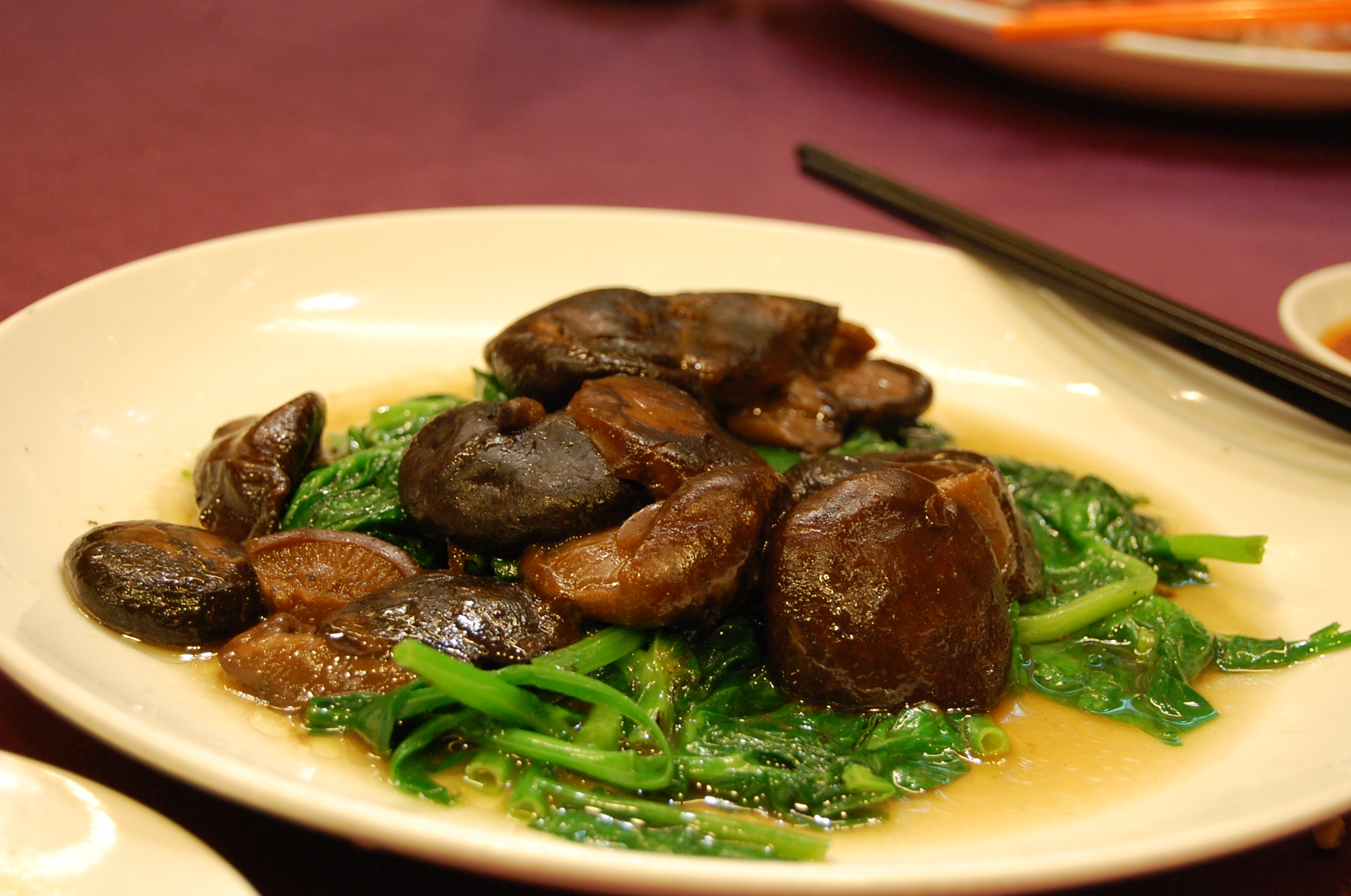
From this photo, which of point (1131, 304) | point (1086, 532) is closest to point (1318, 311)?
point (1131, 304)

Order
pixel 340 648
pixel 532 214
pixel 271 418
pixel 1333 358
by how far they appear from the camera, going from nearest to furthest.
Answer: pixel 340 648 → pixel 271 418 → pixel 1333 358 → pixel 532 214

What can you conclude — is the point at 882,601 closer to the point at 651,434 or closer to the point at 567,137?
the point at 651,434

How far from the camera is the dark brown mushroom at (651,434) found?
7.83 feet

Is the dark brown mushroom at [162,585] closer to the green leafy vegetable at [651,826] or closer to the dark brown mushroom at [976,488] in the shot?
the green leafy vegetable at [651,826]

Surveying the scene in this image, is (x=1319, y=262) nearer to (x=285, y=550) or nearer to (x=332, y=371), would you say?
(x=332, y=371)

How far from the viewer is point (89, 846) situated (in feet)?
5.44

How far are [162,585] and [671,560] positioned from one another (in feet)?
3.68

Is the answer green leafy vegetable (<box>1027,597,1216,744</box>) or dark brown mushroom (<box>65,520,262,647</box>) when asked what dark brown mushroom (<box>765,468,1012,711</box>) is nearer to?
green leafy vegetable (<box>1027,597,1216,744</box>)

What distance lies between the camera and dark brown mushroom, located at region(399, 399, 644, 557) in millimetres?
2348

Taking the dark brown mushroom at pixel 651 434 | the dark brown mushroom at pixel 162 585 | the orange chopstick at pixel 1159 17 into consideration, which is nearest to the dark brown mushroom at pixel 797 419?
the dark brown mushroom at pixel 651 434

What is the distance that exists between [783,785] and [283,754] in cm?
100

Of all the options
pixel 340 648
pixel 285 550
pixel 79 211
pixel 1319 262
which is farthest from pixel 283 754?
pixel 1319 262

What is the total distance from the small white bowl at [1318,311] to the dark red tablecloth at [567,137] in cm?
69

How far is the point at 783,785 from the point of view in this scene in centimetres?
210
